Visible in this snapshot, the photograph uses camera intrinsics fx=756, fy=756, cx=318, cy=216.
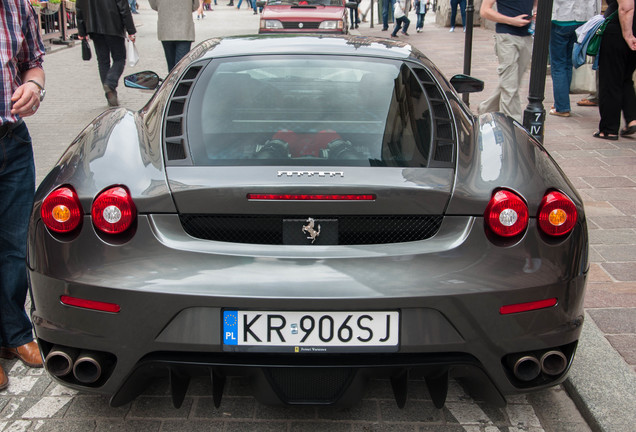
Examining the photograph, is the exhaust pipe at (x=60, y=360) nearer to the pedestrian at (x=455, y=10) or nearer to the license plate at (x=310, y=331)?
the license plate at (x=310, y=331)

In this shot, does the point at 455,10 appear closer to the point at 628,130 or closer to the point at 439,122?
the point at 628,130

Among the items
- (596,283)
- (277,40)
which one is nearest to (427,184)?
(277,40)

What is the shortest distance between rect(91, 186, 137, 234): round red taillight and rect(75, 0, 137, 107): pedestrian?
770 centimetres

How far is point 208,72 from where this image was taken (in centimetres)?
338

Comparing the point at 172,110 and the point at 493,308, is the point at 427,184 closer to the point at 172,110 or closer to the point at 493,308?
the point at 493,308

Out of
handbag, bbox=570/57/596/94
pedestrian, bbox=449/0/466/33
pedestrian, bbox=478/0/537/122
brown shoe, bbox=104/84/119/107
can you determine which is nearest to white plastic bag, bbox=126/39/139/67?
brown shoe, bbox=104/84/119/107

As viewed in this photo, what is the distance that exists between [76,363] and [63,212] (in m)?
0.51

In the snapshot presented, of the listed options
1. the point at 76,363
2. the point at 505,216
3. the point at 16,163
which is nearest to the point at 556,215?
the point at 505,216

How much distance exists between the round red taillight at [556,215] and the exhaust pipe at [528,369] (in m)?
0.44

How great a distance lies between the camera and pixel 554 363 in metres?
2.65

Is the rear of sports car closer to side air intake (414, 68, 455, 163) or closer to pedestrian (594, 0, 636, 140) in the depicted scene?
side air intake (414, 68, 455, 163)

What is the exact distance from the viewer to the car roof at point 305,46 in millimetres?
3490

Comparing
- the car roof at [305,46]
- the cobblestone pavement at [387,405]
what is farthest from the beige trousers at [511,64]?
the car roof at [305,46]

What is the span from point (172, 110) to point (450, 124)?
44.8 inches
